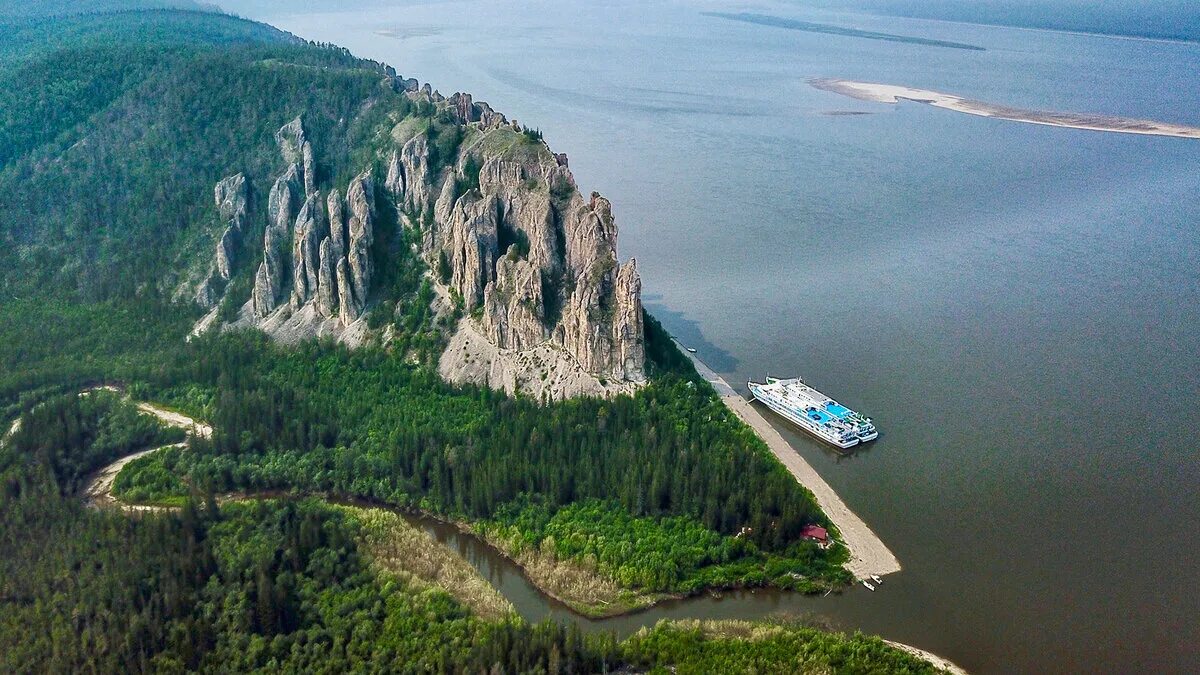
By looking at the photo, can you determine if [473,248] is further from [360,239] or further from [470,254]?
[360,239]

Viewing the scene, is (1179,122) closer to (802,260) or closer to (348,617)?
(802,260)

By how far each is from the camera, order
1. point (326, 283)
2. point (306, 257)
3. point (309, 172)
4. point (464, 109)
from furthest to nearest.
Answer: point (464, 109)
point (309, 172)
point (306, 257)
point (326, 283)

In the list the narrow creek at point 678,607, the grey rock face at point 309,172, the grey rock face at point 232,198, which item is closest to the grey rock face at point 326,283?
the grey rock face at point 309,172

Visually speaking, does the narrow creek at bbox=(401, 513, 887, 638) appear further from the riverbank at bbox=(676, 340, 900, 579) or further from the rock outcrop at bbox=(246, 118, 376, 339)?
the rock outcrop at bbox=(246, 118, 376, 339)

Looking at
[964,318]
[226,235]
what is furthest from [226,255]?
[964,318]

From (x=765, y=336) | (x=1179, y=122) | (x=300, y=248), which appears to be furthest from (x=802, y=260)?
(x=1179, y=122)

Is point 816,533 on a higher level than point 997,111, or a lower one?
lower

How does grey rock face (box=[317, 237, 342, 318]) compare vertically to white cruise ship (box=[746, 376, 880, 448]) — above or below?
above

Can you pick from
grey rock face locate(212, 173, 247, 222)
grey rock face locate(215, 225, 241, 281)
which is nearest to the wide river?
grey rock face locate(212, 173, 247, 222)
